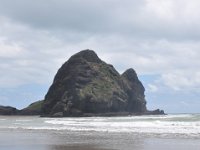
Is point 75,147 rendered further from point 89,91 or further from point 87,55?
point 87,55

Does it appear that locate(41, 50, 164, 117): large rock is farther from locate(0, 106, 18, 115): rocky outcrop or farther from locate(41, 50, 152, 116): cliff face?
locate(0, 106, 18, 115): rocky outcrop

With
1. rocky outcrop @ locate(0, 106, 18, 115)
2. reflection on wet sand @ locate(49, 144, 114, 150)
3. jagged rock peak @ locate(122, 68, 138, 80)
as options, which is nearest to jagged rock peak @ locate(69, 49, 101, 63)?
jagged rock peak @ locate(122, 68, 138, 80)

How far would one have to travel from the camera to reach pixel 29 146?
25.4 m

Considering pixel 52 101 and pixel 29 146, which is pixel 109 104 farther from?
pixel 29 146

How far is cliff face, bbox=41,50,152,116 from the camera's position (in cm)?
12056

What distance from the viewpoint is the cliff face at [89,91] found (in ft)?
396

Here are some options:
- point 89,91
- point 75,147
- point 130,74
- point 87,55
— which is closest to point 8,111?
point 87,55

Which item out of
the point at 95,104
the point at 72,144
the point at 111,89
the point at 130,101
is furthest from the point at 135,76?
the point at 72,144

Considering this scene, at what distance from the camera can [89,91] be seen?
124062 millimetres

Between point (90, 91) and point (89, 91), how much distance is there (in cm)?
35

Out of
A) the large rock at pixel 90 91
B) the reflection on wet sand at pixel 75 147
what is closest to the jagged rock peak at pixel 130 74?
the large rock at pixel 90 91

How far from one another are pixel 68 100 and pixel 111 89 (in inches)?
589

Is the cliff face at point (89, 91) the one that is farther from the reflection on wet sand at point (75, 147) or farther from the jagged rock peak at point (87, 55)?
the reflection on wet sand at point (75, 147)

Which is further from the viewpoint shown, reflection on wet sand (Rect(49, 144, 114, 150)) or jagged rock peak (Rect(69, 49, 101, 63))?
jagged rock peak (Rect(69, 49, 101, 63))
